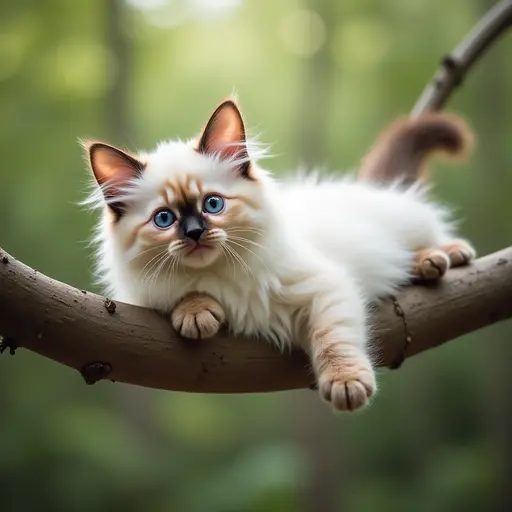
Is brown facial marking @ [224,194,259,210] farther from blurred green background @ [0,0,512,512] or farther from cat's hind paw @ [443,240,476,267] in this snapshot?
blurred green background @ [0,0,512,512]

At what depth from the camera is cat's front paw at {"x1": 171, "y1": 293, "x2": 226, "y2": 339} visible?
1.28 meters

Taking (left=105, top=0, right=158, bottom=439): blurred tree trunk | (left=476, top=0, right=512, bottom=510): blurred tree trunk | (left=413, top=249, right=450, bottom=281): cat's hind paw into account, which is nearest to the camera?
(left=413, top=249, right=450, bottom=281): cat's hind paw

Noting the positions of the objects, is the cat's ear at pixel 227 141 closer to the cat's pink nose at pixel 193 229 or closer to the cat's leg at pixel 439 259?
the cat's pink nose at pixel 193 229

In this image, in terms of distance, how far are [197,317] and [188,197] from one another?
240 millimetres

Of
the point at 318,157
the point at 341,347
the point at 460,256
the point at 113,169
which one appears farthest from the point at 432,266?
the point at 318,157

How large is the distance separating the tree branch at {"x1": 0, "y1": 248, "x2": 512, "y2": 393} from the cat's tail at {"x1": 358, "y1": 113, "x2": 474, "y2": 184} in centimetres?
58

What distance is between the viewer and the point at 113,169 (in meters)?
1.42

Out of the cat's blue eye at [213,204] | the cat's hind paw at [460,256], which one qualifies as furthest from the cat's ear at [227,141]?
the cat's hind paw at [460,256]

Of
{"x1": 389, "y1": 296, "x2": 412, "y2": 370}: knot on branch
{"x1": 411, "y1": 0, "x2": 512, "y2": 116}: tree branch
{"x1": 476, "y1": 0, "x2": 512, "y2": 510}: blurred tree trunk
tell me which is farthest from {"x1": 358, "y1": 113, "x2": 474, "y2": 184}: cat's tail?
{"x1": 476, "y1": 0, "x2": 512, "y2": 510}: blurred tree trunk

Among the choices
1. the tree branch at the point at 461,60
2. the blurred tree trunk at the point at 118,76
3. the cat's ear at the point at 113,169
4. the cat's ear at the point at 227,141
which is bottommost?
the cat's ear at the point at 113,169

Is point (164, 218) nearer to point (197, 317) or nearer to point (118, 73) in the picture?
point (197, 317)

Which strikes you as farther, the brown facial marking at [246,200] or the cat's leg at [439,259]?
the cat's leg at [439,259]

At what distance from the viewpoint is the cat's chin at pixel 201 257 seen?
1.34 m

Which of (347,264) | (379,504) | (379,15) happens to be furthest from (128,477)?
(379,15)
